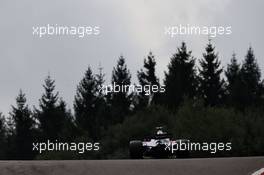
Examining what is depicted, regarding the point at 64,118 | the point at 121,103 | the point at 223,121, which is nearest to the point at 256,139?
the point at 223,121

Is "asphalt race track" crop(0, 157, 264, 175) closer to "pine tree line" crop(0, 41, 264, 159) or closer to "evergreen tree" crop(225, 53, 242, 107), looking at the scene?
"pine tree line" crop(0, 41, 264, 159)

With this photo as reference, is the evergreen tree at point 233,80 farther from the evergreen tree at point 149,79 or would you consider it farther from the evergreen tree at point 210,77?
the evergreen tree at point 149,79

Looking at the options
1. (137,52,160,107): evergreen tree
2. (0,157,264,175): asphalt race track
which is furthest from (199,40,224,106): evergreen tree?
(0,157,264,175): asphalt race track

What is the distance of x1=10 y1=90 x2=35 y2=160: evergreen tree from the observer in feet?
72.8

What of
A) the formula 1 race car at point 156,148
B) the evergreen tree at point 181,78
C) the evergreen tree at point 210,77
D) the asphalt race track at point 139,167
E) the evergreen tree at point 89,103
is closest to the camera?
the asphalt race track at point 139,167

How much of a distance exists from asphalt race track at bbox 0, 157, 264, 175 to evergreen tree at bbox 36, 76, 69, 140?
920cm

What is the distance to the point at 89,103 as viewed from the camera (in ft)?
69.9

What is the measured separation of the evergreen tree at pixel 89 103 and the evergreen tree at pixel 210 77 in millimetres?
3472

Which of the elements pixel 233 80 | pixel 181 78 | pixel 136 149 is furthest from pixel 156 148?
pixel 233 80

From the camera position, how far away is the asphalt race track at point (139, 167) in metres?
11.4

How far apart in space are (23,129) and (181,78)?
520cm

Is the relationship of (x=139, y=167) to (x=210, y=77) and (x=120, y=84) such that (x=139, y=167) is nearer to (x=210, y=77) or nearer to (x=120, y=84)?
(x=120, y=84)

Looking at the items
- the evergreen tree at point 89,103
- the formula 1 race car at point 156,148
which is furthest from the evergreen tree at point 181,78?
the formula 1 race car at point 156,148

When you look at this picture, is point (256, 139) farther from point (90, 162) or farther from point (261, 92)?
point (90, 162)
